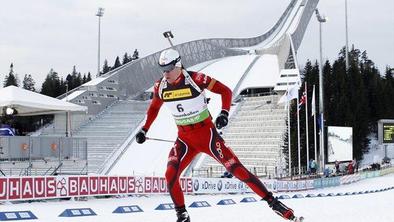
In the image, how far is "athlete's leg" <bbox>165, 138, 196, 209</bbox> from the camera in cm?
675

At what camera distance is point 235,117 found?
166ft

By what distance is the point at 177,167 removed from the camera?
22.2 ft

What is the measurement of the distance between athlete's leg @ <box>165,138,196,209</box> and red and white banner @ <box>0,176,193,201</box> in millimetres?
7724

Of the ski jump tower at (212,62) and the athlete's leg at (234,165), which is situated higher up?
the ski jump tower at (212,62)

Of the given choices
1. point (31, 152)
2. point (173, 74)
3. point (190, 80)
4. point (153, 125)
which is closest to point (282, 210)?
point (190, 80)

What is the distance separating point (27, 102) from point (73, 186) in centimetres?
630

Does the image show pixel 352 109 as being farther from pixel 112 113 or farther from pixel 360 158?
pixel 112 113

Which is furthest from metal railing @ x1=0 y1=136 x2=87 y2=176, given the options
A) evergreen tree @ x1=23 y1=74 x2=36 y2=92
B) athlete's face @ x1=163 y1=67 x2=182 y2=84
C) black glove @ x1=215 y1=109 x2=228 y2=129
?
evergreen tree @ x1=23 y1=74 x2=36 y2=92

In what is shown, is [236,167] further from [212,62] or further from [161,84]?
[212,62]

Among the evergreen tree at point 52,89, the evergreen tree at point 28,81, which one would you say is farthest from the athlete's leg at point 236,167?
the evergreen tree at point 28,81

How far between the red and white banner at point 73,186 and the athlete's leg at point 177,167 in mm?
7724

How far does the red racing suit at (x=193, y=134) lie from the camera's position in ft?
22.1

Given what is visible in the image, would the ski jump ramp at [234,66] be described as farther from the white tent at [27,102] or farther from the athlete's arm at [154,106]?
the athlete's arm at [154,106]

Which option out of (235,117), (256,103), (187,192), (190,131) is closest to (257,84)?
(256,103)
